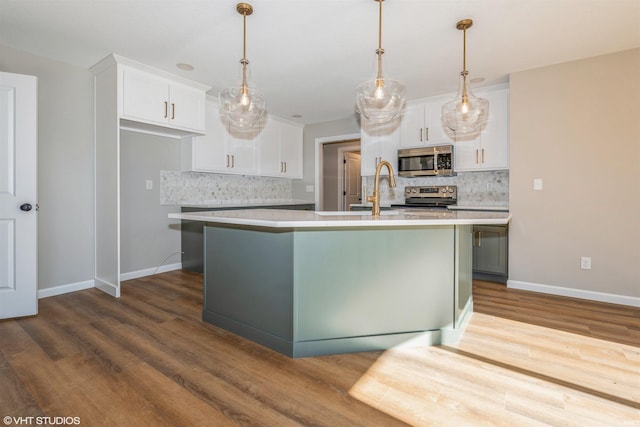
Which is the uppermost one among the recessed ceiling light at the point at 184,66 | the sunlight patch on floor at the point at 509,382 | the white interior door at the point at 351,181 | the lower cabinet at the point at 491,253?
the recessed ceiling light at the point at 184,66

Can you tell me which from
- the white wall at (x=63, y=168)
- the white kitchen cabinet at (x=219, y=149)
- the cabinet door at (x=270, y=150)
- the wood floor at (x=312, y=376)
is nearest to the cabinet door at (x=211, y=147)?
the white kitchen cabinet at (x=219, y=149)

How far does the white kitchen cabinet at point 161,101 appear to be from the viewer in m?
3.27

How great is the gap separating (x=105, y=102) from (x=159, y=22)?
1.28 metres

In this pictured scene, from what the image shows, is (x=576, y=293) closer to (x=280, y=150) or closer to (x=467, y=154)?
(x=467, y=154)

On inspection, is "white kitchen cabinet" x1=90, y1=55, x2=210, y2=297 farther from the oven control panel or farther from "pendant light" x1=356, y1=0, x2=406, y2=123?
the oven control panel

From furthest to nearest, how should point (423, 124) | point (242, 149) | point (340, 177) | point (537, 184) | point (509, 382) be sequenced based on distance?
point (340, 177) → point (242, 149) → point (423, 124) → point (537, 184) → point (509, 382)

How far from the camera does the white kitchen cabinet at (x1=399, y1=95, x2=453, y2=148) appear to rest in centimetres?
436

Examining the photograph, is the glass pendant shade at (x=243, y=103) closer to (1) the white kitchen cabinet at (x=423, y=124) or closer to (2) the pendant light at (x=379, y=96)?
(2) the pendant light at (x=379, y=96)

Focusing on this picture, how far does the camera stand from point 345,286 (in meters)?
2.08

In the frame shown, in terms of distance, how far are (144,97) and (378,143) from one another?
3079 millimetres

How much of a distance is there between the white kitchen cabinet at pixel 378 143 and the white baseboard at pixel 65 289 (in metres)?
3.80

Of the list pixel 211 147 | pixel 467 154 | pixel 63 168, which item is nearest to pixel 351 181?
pixel 467 154

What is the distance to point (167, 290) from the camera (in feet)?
11.4

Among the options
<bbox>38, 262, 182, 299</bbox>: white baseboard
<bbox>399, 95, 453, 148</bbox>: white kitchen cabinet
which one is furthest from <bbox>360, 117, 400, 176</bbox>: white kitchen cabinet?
<bbox>38, 262, 182, 299</bbox>: white baseboard
